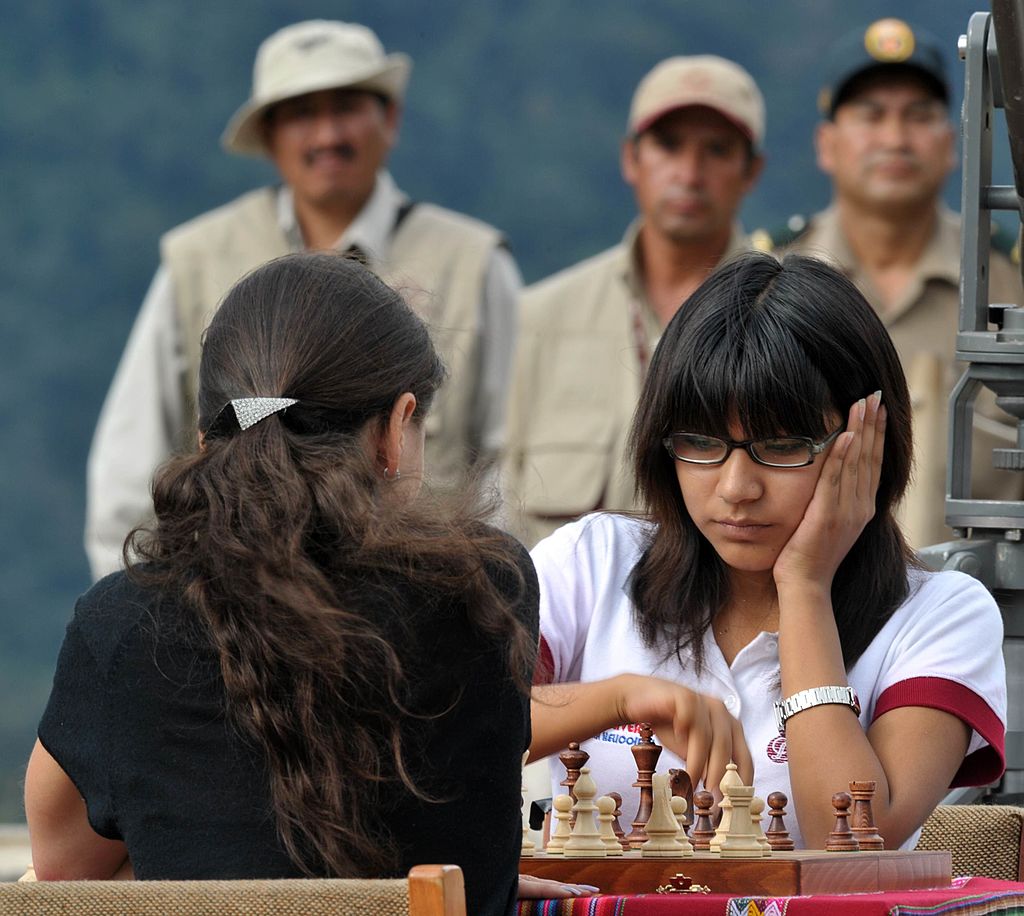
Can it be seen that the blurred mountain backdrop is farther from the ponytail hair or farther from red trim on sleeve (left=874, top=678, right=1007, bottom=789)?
the ponytail hair

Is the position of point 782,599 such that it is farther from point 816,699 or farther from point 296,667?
point 296,667

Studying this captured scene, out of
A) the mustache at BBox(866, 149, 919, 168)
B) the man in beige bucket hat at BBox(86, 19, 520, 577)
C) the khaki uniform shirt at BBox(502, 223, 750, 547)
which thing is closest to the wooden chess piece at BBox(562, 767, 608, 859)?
the khaki uniform shirt at BBox(502, 223, 750, 547)

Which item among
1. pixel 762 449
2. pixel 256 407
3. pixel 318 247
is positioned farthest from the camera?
pixel 318 247

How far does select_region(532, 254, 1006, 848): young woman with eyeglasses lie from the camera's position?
2.40 metres

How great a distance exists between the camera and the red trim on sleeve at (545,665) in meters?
2.65

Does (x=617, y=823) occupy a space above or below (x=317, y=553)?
below

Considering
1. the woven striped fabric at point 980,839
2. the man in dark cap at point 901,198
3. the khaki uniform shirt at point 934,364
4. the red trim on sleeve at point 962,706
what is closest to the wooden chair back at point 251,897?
the red trim on sleeve at point 962,706

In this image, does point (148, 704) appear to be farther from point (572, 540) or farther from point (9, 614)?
point (9, 614)

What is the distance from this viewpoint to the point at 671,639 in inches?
102

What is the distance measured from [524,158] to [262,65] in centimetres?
126

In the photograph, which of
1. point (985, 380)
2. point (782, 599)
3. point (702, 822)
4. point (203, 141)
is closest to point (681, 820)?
point (702, 822)

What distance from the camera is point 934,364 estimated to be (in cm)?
516

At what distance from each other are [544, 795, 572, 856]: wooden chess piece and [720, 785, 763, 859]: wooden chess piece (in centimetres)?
20

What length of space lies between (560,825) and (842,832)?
0.32 metres
